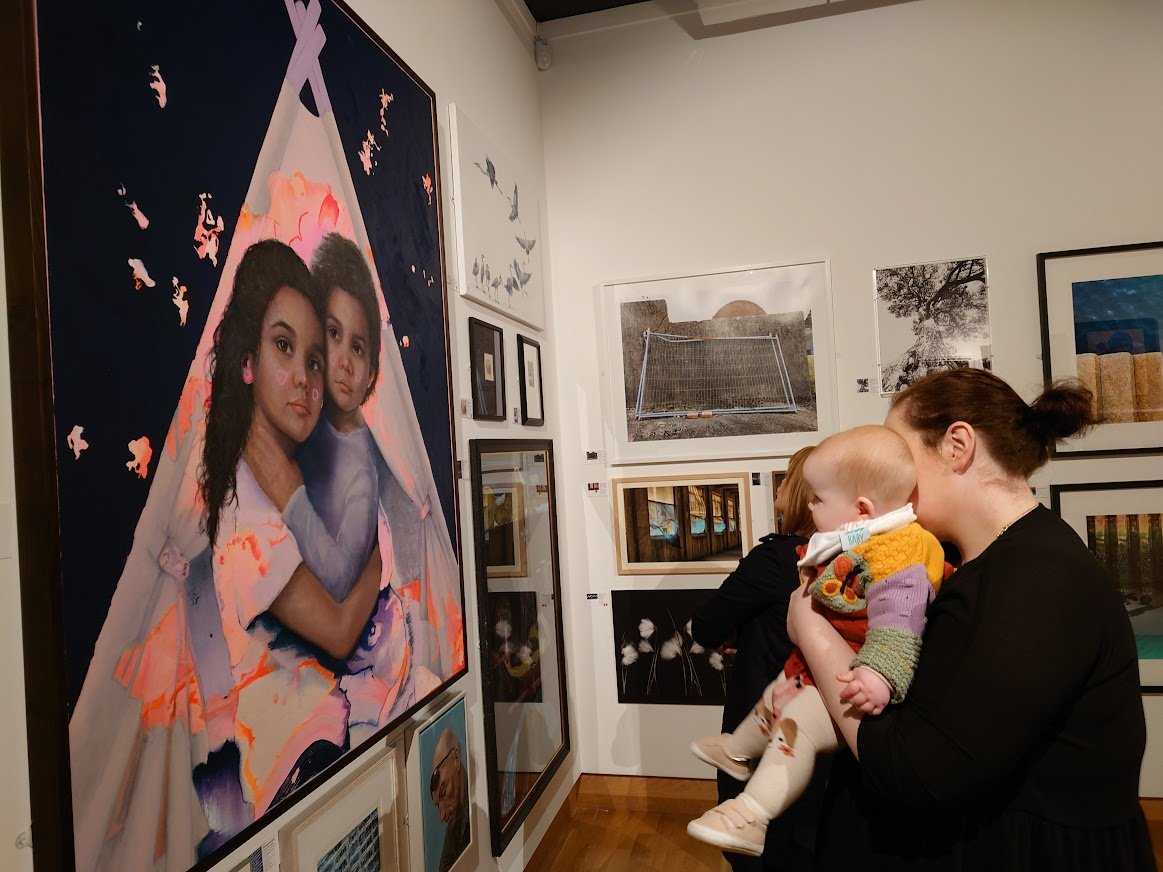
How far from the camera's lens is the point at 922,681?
3.94 ft

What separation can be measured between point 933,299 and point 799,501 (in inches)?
71.7

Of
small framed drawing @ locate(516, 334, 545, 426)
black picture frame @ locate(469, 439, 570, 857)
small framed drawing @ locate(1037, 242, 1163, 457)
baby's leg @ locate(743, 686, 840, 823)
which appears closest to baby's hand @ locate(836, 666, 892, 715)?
baby's leg @ locate(743, 686, 840, 823)

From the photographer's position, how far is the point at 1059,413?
4.17 ft

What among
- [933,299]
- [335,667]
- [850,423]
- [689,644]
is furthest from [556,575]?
[933,299]

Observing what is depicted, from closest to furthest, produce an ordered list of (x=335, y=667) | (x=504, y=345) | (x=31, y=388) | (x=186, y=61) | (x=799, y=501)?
(x=31, y=388) < (x=186, y=61) < (x=335, y=667) < (x=799, y=501) < (x=504, y=345)

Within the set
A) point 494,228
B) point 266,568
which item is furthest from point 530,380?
point 266,568

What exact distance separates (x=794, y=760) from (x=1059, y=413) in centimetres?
86

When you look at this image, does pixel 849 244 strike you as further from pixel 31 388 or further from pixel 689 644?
pixel 31 388

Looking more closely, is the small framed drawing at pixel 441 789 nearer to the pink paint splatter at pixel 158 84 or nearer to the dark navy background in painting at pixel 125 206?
the dark navy background in painting at pixel 125 206

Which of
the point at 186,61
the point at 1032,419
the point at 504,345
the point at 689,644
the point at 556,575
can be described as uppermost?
the point at 186,61

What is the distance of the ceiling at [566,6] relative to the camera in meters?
3.64

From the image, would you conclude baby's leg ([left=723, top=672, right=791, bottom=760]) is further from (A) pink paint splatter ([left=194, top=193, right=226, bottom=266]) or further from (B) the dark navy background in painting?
(A) pink paint splatter ([left=194, top=193, right=226, bottom=266])

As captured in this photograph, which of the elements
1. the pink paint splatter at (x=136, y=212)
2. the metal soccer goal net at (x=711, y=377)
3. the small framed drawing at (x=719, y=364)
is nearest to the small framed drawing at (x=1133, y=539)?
the small framed drawing at (x=719, y=364)

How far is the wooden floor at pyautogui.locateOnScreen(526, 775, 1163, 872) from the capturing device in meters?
3.11
